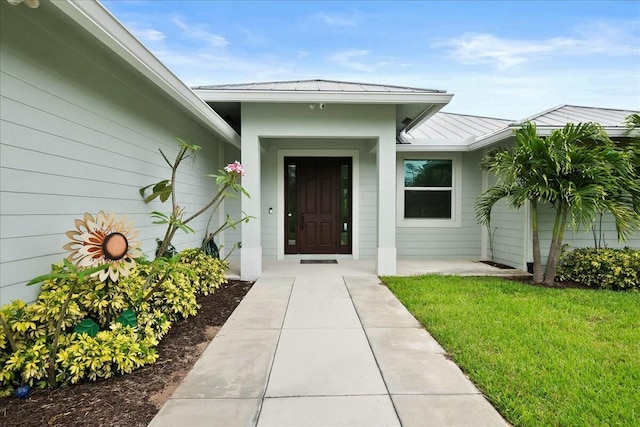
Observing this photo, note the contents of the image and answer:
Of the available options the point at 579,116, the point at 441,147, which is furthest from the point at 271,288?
the point at 579,116

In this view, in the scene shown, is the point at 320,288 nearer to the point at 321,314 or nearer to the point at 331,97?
the point at 321,314

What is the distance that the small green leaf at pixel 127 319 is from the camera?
9.64 feet

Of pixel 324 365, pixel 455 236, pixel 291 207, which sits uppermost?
pixel 291 207

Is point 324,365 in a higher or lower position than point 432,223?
lower

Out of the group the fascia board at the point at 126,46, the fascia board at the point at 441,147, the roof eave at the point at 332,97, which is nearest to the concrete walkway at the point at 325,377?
the fascia board at the point at 126,46

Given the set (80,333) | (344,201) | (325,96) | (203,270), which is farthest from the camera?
(344,201)

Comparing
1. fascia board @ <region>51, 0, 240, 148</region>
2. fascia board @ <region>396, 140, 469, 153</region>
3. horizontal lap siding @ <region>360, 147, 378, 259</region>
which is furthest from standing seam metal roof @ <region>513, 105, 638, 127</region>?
fascia board @ <region>51, 0, 240, 148</region>

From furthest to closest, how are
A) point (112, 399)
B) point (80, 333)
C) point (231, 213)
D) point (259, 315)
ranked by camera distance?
point (231, 213) → point (259, 315) → point (80, 333) → point (112, 399)

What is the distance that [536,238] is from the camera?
20.1 ft

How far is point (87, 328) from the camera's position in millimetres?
2721

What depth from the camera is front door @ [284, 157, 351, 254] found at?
348 inches

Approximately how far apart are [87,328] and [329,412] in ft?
6.23

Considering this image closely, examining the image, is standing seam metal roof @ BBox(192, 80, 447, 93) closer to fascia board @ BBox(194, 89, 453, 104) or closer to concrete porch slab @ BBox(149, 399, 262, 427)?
fascia board @ BBox(194, 89, 453, 104)

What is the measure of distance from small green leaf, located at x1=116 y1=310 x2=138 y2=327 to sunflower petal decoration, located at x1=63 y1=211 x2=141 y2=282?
339 mm
